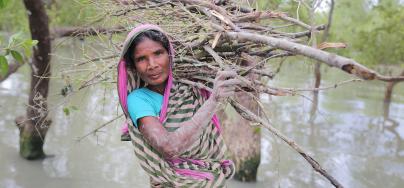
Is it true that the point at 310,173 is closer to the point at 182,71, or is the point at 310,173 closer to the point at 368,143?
the point at 368,143

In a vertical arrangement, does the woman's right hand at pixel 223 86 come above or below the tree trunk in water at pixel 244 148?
above

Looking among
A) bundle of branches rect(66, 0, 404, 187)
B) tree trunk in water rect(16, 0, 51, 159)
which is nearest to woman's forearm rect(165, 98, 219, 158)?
bundle of branches rect(66, 0, 404, 187)

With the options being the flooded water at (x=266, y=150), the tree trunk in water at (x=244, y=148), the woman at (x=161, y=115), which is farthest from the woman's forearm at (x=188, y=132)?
the tree trunk in water at (x=244, y=148)

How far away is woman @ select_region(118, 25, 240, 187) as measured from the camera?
54.7 inches

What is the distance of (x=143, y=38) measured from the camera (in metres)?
1.49

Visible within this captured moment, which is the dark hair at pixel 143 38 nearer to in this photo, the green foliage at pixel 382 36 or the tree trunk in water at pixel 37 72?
the tree trunk in water at pixel 37 72

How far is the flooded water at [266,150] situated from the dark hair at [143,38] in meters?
1.31

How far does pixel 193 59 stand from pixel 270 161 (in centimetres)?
436

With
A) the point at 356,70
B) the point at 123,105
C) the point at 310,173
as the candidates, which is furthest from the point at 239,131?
the point at 356,70

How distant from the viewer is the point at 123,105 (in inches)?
59.3

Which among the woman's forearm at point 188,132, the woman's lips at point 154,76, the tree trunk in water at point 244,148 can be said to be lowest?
the tree trunk in water at point 244,148

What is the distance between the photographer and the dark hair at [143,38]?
149 centimetres

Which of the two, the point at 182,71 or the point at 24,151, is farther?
the point at 24,151

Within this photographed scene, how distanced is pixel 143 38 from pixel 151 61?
86 mm
